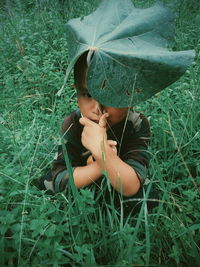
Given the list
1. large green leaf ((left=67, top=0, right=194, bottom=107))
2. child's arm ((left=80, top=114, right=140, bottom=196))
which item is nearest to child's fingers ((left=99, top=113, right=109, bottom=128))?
child's arm ((left=80, top=114, right=140, bottom=196))

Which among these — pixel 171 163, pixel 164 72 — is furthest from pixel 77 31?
pixel 171 163

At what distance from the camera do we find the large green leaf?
86 cm

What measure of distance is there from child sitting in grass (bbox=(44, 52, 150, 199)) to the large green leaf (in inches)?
3.6

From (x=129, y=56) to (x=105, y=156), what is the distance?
0.37m

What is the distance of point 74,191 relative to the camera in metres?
0.96

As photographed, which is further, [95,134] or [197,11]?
[197,11]

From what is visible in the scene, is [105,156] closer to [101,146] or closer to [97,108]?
[101,146]

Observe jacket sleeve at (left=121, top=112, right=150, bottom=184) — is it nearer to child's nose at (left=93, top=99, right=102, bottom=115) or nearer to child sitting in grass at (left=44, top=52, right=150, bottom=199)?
child sitting in grass at (left=44, top=52, right=150, bottom=199)

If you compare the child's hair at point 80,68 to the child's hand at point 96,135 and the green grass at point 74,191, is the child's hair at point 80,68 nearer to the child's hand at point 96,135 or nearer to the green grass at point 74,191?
the child's hand at point 96,135

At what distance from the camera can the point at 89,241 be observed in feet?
3.42

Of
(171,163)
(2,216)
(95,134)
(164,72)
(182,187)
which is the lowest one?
(182,187)

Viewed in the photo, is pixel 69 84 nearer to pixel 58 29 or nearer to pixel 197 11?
pixel 58 29

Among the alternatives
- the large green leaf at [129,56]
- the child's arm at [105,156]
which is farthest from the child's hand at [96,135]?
the large green leaf at [129,56]

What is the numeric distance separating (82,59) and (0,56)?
2162 millimetres
